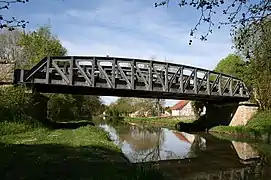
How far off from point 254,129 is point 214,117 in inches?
570

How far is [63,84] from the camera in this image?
1178 inches

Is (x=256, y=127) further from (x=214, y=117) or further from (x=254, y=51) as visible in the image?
(x=254, y=51)

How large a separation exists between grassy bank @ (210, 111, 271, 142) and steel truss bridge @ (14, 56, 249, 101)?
3.99 m

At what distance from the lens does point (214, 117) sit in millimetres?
47375

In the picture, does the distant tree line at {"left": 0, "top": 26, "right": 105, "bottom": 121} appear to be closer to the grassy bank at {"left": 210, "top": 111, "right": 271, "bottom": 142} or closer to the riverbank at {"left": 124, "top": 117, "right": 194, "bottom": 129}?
the riverbank at {"left": 124, "top": 117, "right": 194, "bottom": 129}

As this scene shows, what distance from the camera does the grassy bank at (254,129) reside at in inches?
1200

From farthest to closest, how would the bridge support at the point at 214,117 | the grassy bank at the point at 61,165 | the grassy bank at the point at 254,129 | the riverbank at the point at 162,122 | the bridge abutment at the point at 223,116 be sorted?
the riverbank at the point at 162,122, the bridge support at the point at 214,117, the bridge abutment at the point at 223,116, the grassy bank at the point at 254,129, the grassy bank at the point at 61,165

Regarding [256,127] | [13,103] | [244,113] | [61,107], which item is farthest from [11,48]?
[256,127]

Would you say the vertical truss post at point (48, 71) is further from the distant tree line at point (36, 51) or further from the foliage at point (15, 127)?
the distant tree line at point (36, 51)

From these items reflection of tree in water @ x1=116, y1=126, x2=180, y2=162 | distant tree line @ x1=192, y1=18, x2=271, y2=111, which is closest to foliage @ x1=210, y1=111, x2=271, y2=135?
reflection of tree in water @ x1=116, y1=126, x2=180, y2=162

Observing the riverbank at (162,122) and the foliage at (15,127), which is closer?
the foliage at (15,127)

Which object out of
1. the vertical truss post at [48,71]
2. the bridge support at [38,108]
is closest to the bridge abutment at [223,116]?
the bridge support at [38,108]

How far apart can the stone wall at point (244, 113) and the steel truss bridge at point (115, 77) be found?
244 cm

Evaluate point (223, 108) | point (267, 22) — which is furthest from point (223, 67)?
point (267, 22)
